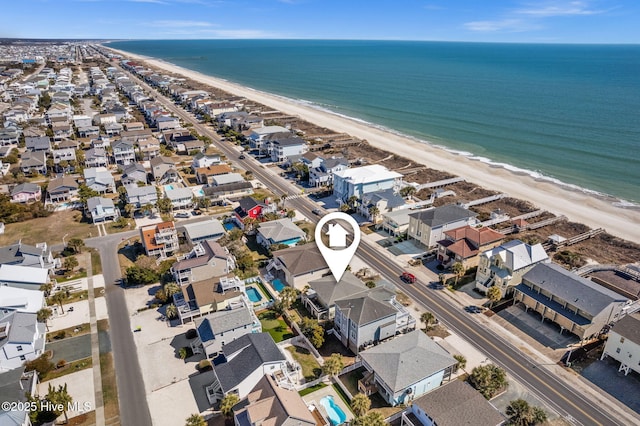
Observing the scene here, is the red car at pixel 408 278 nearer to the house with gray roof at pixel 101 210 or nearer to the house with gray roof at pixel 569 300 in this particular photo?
the house with gray roof at pixel 569 300

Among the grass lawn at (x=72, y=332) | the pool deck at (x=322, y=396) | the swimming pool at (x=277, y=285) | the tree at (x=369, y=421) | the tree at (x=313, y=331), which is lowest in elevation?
the grass lawn at (x=72, y=332)

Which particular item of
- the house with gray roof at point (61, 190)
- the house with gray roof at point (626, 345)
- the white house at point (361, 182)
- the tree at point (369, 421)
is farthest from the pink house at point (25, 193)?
the house with gray roof at point (626, 345)

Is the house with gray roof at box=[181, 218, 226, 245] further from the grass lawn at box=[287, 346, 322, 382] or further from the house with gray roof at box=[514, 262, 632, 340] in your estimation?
the house with gray roof at box=[514, 262, 632, 340]

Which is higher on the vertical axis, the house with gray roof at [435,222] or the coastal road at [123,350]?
the house with gray roof at [435,222]

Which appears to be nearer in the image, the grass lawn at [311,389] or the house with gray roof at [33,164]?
the grass lawn at [311,389]

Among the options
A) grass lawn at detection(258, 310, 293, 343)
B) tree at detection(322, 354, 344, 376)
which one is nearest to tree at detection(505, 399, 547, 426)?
tree at detection(322, 354, 344, 376)

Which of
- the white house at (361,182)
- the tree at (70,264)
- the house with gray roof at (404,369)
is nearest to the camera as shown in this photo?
the house with gray roof at (404,369)

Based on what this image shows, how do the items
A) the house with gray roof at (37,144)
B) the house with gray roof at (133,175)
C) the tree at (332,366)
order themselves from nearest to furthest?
1. the tree at (332,366)
2. the house with gray roof at (133,175)
3. the house with gray roof at (37,144)
